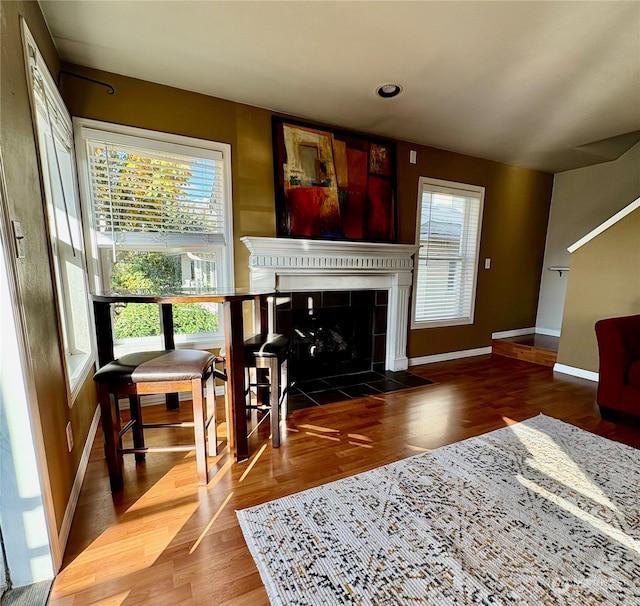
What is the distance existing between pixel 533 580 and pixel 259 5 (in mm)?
2817

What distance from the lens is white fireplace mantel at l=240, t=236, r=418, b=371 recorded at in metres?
2.72

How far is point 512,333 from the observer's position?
4605 millimetres

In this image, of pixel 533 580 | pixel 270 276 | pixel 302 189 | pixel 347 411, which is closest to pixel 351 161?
pixel 302 189

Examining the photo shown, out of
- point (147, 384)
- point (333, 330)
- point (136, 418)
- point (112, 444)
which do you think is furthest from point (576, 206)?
point (112, 444)

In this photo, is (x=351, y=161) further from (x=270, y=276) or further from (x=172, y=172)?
(x=172, y=172)

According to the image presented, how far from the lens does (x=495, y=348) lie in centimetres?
438

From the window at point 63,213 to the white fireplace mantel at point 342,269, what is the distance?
1.14 meters

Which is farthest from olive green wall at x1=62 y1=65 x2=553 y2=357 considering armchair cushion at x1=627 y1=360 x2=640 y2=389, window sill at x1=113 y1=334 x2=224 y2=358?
armchair cushion at x1=627 y1=360 x2=640 y2=389

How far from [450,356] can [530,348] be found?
0.98 metres

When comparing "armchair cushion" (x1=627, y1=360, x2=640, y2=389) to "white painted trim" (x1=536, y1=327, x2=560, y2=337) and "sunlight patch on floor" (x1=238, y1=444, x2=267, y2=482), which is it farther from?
"sunlight patch on floor" (x1=238, y1=444, x2=267, y2=482)

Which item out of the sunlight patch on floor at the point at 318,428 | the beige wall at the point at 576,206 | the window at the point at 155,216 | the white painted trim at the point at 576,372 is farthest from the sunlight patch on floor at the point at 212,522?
the beige wall at the point at 576,206

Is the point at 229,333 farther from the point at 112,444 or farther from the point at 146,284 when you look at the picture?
the point at 146,284

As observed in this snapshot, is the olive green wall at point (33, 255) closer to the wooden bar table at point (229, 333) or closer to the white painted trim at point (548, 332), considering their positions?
the wooden bar table at point (229, 333)

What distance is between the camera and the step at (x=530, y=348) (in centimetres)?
386
